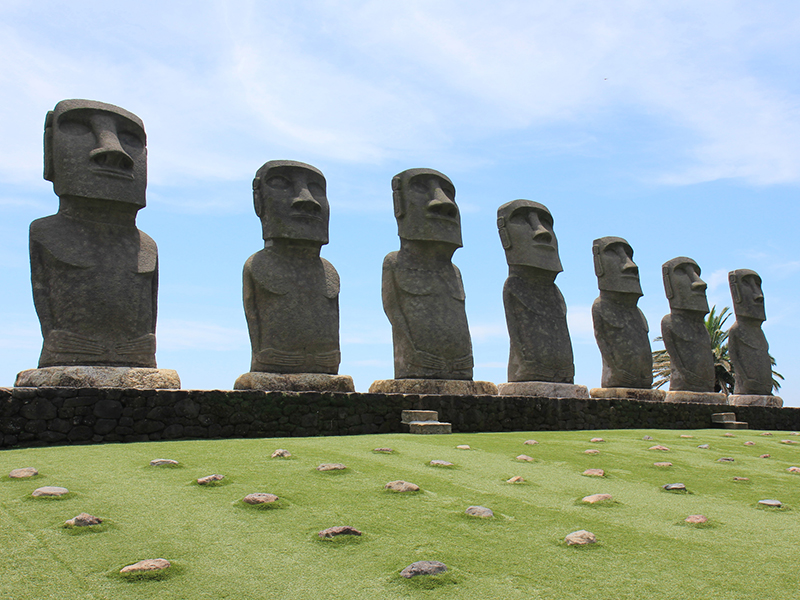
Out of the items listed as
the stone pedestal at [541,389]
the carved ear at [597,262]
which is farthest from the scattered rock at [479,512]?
the carved ear at [597,262]

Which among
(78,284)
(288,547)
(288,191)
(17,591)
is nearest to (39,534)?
(17,591)

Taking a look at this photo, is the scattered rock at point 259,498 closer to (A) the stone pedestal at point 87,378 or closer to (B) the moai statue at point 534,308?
(A) the stone pedestal at point 87,378

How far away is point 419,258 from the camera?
450 inches

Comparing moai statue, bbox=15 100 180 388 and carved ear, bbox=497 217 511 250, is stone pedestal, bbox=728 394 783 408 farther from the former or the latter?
moai statue, bbox=15 100 180 388

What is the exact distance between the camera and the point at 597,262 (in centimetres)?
1495

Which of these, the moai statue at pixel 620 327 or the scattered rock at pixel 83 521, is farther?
the moai statue at pixel 620 327

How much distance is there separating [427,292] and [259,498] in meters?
6.77

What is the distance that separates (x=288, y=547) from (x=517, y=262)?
30.7 ft

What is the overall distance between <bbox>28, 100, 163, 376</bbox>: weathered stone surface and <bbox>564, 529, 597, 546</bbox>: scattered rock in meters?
6.20

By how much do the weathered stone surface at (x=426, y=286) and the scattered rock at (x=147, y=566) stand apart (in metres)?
7.36

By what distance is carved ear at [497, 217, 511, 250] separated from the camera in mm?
12905

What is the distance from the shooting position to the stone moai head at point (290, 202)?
33.3 feet

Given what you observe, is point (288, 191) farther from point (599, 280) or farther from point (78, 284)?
point (599, 280)

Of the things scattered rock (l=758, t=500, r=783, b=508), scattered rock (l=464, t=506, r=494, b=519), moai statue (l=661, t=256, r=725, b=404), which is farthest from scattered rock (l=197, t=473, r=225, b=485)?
moai statue (l=661, t=256, r=725, b=404)
